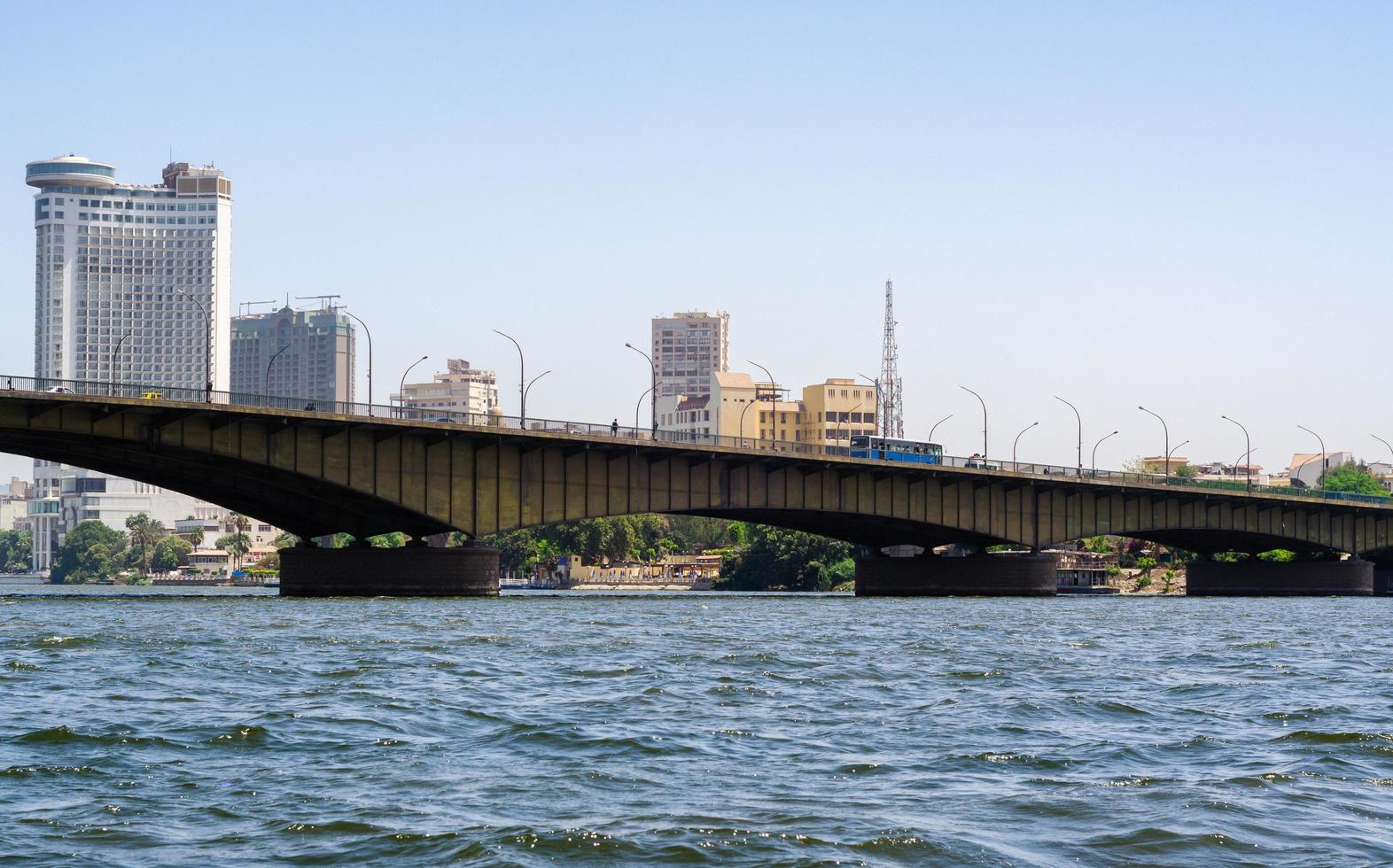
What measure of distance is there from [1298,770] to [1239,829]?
4.36 meters

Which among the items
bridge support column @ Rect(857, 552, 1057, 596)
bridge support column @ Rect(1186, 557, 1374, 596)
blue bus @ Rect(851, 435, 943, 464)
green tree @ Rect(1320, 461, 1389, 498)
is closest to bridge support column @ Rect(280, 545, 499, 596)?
blue bus @ Rect(851, 435, 943, 464)

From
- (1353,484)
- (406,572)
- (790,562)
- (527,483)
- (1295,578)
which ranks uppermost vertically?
(527,483)

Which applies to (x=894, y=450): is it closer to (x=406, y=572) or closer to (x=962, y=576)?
(x=962, y=576)

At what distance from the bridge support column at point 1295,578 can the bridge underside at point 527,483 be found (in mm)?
10470

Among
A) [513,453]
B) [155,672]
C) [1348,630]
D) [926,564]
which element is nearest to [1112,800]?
[155,672]

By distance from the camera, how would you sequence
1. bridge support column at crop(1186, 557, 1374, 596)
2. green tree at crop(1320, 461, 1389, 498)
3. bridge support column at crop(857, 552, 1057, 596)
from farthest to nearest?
green tree at crop(1320, 461, 1389, 498) → bridge support column at crop(1186, 557, 1374, 596) → bridge support column at crop(857, 552, 1057, 596)

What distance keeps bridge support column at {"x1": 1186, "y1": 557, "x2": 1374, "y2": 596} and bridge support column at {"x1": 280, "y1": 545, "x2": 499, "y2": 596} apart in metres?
61.8

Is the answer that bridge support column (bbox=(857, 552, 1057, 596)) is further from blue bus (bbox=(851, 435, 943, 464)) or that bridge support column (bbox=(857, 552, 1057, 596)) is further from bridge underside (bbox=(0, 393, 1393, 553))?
blue bus (bbox=(851, 435, 943, 464))

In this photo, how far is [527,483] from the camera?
79625 millimetres

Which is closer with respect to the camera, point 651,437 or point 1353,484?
point 651,437

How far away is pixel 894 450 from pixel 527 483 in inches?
1031

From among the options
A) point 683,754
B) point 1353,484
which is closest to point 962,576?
point 683,754

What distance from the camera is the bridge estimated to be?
229 ft

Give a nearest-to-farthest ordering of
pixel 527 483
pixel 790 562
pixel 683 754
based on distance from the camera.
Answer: pixel 683 754, pixel 527 483, pixel 790 562
